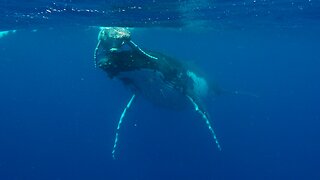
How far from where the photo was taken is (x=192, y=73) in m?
18.4

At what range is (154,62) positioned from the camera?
15.0m

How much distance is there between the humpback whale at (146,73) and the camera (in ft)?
43.4

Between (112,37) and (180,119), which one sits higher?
(112,37)

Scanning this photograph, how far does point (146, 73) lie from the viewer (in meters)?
15.1

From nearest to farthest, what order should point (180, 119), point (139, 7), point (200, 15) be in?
point (139, 7), point (200, 15), point (180, 119)

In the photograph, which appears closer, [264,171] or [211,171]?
[211,171]

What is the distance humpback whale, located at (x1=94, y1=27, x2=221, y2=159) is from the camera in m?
13.2

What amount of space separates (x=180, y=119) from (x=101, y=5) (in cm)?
1270

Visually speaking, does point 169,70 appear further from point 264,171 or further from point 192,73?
point 264,171

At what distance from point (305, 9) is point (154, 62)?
12112 millimetres

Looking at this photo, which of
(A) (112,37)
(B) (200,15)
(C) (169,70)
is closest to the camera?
(A) (112,37)

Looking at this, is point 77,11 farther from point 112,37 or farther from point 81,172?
point 81,172

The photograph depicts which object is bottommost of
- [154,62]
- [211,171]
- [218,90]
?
[211,171]

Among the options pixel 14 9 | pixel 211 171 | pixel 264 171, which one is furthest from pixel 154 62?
pixel 264 171
